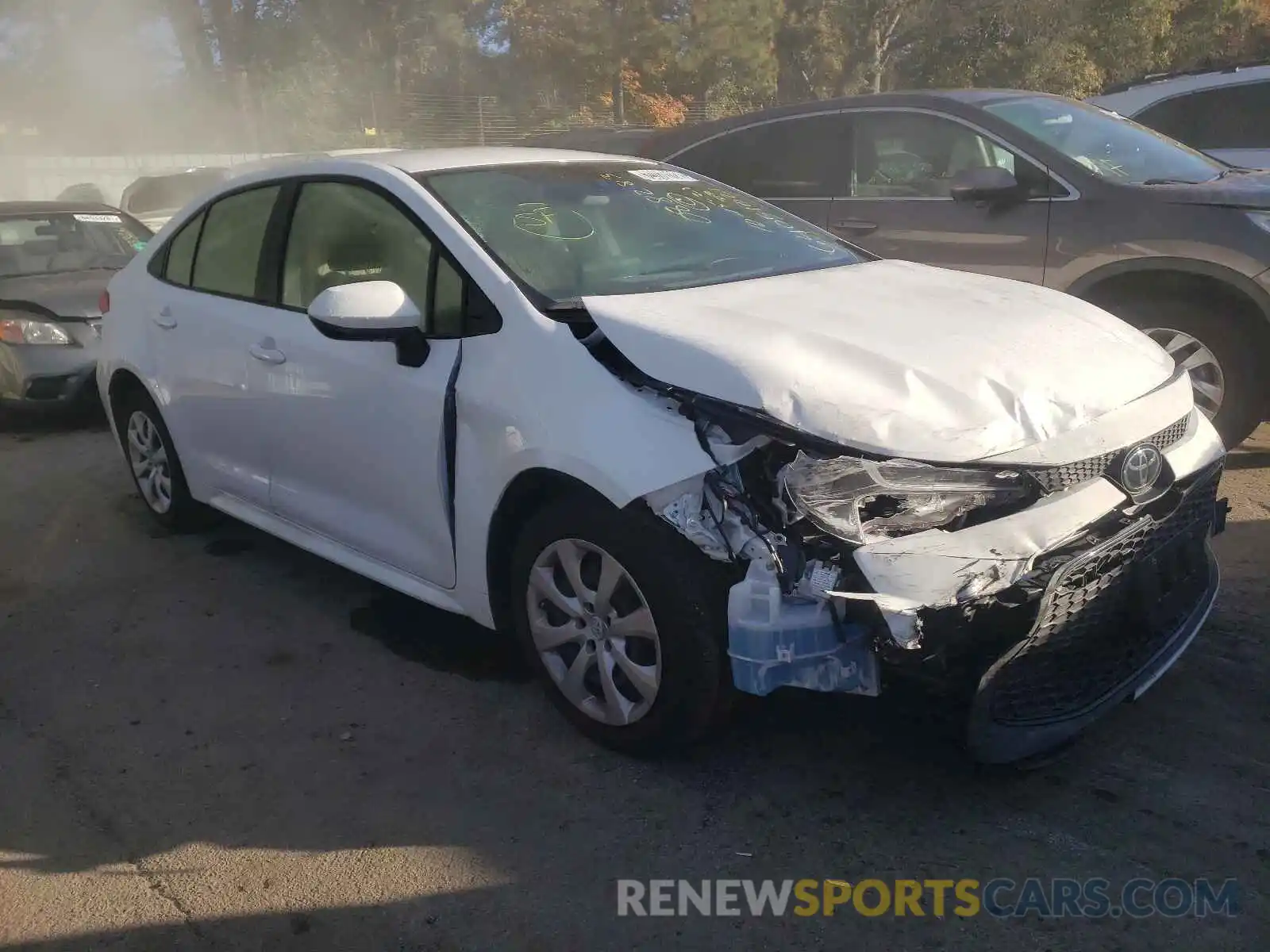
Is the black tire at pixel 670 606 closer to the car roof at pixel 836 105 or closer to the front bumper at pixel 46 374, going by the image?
the car roof at pixel 836 105

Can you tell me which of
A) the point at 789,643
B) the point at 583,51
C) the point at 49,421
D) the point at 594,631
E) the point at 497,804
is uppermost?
the point at 583,51

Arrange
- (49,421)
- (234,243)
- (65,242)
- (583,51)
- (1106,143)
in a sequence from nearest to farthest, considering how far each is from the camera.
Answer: (234,243)
(1106,143)
(49,421)
(65,242)
(583,51)

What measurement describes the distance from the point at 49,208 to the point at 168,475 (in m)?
4.30

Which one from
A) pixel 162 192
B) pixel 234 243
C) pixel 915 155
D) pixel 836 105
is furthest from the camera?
pixel 162 192

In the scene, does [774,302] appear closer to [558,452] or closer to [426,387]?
[558,452]

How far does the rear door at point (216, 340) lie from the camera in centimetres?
416

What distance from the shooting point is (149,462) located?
5.08 meters

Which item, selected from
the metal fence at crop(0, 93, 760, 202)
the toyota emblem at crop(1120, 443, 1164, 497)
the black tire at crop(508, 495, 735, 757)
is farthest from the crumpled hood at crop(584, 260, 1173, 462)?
A: the metal fence at crop(0, 93, 760, 202)

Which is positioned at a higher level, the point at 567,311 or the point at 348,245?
the point at 348,245

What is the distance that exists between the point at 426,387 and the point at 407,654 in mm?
1032

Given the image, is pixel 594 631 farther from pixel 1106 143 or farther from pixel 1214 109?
pixel 1214 109

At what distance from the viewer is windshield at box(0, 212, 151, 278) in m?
7.70

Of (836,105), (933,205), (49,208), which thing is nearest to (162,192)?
(49,208)

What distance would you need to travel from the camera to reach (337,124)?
90.8ft
